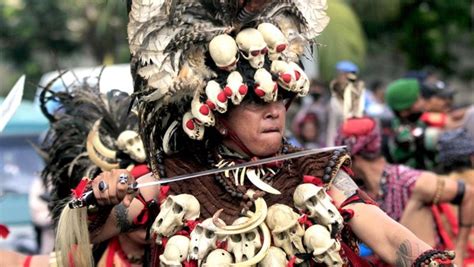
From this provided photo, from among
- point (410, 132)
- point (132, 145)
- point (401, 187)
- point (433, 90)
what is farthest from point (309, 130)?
point (132, 145)

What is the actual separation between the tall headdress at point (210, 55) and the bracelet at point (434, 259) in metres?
0.85

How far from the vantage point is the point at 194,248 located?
471 cm

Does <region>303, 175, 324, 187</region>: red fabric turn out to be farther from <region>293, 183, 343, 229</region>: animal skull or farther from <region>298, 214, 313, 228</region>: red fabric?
<region>298, 214, 313, 228</region>: red fabric

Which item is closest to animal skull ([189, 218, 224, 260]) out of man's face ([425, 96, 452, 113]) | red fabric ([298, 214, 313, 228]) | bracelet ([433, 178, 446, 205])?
red fabric ([298, 214, 313, 228])

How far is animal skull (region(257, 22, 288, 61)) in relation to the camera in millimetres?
4738

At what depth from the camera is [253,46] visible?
469 centimetres

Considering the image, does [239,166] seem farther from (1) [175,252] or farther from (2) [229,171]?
(1) [175,252]

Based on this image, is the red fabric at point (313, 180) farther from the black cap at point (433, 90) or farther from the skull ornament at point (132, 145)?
the black cap at point (433, 90)

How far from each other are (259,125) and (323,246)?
21.9 inches

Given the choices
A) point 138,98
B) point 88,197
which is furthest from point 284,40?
point 88,197

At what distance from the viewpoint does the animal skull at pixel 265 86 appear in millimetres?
4664

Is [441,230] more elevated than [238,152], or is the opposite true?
[238,152]

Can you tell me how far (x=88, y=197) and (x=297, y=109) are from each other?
11.5 metres

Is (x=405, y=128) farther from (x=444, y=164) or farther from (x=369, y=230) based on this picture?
(x=369, y=230)
